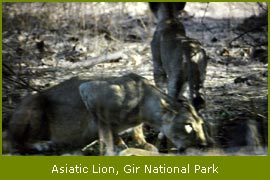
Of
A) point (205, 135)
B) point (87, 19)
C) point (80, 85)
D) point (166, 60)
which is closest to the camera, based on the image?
point (205, 135)

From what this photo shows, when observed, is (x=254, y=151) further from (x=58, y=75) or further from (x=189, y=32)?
(x=189, y=32)

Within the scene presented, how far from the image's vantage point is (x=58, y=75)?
30.1 feet

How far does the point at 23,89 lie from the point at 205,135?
9.50 feet

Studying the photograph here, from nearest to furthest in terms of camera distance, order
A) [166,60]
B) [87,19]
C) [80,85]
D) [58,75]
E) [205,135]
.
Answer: [205,135]
[80,85]
[166,60]
[58,75]
[87,19]

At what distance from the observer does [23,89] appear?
8258 millimetres

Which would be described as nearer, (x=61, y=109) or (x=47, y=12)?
(x=61, y=109)

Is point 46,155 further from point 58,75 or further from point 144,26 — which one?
point 144,26

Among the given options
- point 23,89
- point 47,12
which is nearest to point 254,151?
point 23,89

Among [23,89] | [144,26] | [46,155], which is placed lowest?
[46,155]

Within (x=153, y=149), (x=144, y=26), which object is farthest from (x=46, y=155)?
(x=144, y=26)

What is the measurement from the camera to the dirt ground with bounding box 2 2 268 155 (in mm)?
8055

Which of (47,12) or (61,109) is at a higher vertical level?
(47,12)

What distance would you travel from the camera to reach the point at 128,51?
999cm

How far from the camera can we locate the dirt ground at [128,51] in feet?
26.4
